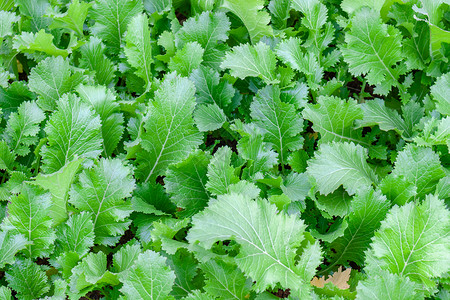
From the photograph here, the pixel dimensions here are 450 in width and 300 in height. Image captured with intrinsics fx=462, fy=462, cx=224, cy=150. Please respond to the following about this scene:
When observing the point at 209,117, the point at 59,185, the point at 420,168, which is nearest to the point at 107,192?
the point at 59,185

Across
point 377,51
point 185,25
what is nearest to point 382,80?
point 377,51

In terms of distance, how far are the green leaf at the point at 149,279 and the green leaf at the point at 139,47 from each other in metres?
0.91

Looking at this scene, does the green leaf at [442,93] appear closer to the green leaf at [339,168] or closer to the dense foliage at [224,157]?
the dense foliage at [224,157]

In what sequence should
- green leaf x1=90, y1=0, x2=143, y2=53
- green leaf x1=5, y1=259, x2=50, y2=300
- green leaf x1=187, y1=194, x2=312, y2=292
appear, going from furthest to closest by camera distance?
green leaf x1=90, y1=0, x2=143, y2=53, green leaf x1=5, y1=259, x2=50, y2=300, green leaf x1=187, y1=194, x2=312, y2=292

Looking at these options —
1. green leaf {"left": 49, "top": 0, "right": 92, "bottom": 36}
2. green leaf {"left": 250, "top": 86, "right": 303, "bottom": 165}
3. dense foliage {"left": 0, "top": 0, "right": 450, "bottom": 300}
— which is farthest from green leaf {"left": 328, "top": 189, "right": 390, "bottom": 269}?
green leaf {"left": 49, "top": 0, "right": 92, "bottom": 36}

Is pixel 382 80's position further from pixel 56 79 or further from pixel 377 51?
pixel 56 79

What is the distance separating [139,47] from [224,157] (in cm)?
70

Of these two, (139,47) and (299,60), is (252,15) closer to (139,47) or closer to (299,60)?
(299,60)

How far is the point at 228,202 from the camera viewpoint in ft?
5.42

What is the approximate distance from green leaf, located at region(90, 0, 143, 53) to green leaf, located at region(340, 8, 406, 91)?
1.08 m

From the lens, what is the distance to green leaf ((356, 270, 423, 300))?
151 cm

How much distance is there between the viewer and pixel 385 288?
1.51 metres

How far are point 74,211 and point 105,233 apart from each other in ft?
0.51

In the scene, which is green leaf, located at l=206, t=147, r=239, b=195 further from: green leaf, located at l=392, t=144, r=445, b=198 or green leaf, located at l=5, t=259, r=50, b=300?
green leaf, located at l=5, t=259, r=50, b=300
